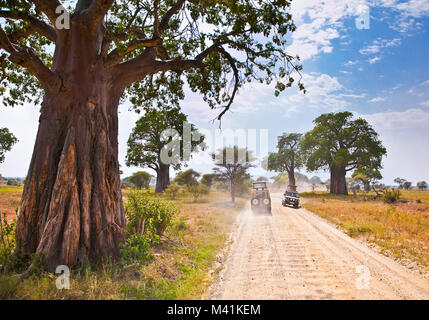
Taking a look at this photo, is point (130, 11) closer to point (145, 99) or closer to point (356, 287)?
point (145, 99)

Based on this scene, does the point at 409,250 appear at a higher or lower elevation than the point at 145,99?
lower

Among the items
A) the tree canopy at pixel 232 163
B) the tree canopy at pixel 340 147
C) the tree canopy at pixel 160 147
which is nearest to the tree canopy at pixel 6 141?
the tree canopy at pixel 160 147

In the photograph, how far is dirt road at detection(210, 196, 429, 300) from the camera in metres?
4.61

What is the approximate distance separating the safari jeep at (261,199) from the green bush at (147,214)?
35.7 feet

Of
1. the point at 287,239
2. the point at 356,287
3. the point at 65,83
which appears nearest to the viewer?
the point at 356,287

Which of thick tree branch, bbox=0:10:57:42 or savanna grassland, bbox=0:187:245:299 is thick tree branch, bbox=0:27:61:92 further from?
savanna grassland, bbox=0:187:245:299

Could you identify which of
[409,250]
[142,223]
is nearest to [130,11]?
[142,223]

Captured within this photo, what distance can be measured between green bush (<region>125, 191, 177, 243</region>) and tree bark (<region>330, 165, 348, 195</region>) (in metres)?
38.5

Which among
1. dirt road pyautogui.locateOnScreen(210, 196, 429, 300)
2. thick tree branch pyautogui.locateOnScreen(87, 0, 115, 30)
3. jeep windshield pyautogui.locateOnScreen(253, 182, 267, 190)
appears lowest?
dirt road pyautogui.locateOnScreen(210, 196, 429, 300)

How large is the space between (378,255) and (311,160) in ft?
119

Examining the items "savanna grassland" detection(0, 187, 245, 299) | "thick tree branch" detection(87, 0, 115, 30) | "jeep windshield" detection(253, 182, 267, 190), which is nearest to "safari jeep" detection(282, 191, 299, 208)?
"jeep windshield" detection(253, 182, 267, 190)

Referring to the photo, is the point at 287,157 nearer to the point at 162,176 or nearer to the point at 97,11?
the point at 162,176

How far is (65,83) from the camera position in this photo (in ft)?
19.3
